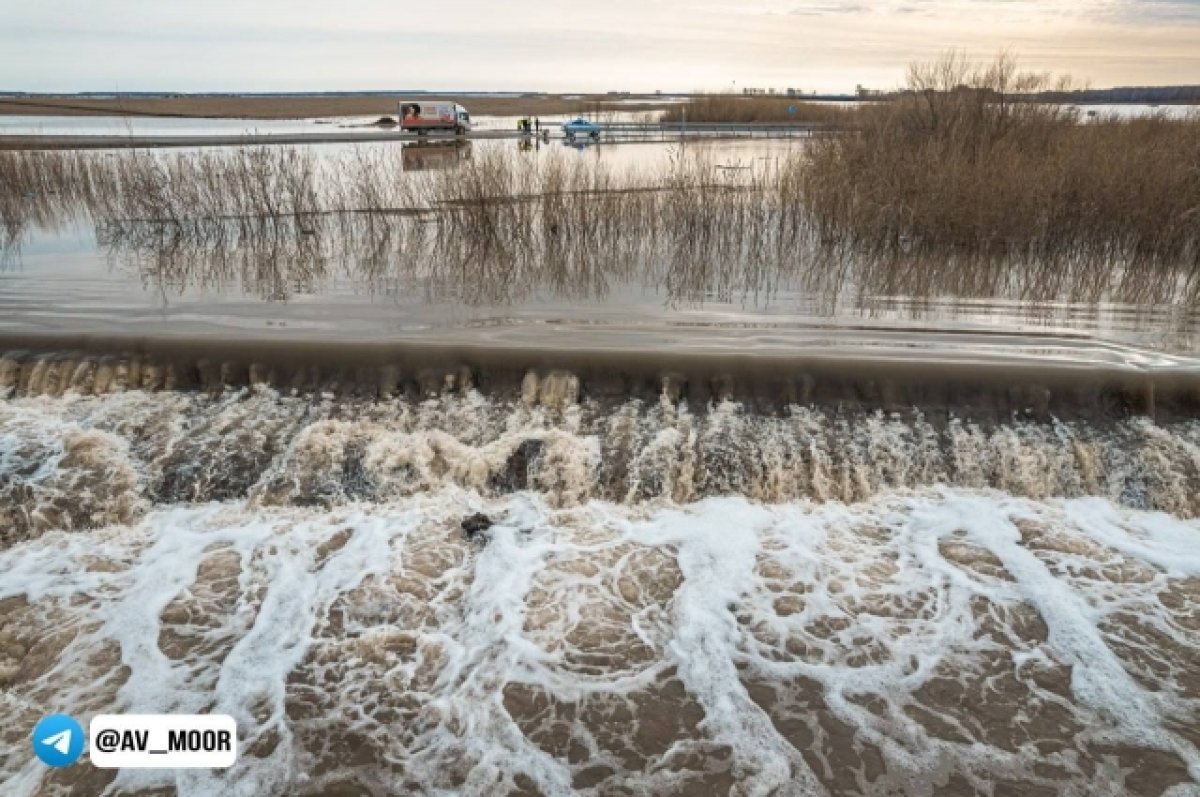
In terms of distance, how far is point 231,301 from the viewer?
9.43 m

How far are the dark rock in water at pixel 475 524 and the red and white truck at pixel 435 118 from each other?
34582 mm

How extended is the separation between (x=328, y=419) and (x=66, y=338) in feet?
10.0

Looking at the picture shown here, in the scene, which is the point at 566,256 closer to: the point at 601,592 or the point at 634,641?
the point at 601,592

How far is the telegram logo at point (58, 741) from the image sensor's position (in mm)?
3729

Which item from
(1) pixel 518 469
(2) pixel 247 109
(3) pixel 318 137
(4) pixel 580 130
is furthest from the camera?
(2) pixel 247 109

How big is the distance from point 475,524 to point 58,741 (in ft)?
8.98

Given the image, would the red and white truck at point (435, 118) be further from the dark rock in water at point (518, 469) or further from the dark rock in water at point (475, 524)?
the dark rock in water at point (475, 524)

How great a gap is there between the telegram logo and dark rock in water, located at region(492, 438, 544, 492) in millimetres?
3191

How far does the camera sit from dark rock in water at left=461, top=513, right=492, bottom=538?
18.8ft

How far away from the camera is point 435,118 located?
125ft

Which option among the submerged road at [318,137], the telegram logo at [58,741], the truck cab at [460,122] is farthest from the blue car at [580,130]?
the telegram logo at [58,741]

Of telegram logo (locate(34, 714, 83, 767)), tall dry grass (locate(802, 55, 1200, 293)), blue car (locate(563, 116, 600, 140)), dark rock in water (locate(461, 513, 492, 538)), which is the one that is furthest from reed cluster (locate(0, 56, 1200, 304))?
blue car (locate(563, 116, 600, 140))

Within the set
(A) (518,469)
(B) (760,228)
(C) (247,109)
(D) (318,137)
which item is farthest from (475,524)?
(C) (247,109)

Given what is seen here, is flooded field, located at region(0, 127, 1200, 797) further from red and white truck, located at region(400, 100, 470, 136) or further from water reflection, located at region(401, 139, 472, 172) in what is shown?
red and white truck, located at region(400, 100, 470, 136)
